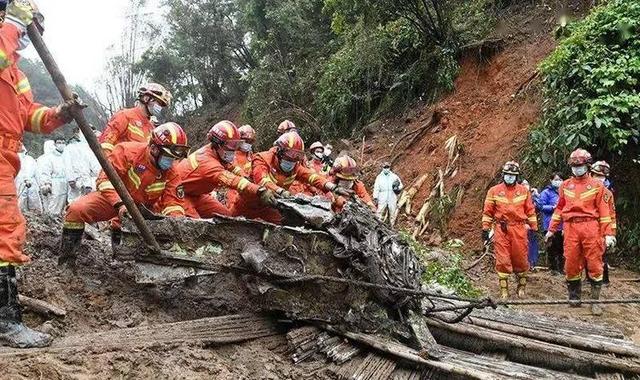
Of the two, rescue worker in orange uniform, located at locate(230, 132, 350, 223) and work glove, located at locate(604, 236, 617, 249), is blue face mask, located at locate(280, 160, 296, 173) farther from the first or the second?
work glove, located at locate(604, 236, 617, 249)

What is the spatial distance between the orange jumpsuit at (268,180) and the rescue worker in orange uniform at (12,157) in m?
2.40

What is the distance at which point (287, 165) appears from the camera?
6.63 meters

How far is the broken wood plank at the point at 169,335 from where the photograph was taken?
3410 mm

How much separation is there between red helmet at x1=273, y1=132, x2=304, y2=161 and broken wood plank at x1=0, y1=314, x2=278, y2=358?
2.50 metres

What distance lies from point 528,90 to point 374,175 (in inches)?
158

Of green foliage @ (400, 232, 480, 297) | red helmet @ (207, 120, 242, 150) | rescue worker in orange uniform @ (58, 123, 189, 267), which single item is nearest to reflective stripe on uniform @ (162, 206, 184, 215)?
rescue worker in orange uniform @ (58, 123, 189, 267)

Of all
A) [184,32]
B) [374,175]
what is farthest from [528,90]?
[184,32]

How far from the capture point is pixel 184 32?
2411cm

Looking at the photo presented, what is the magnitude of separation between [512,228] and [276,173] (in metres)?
3.31

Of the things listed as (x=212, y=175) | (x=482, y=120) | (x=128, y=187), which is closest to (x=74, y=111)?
(x=128, y=187)

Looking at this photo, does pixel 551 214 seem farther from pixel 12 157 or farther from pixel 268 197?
pixel 12 157

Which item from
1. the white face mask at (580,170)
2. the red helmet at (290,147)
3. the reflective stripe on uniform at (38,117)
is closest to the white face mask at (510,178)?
the white face mask at (580,170)

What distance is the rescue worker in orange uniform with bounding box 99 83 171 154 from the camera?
580 cm

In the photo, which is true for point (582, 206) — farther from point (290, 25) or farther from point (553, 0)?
point (290, 25)
